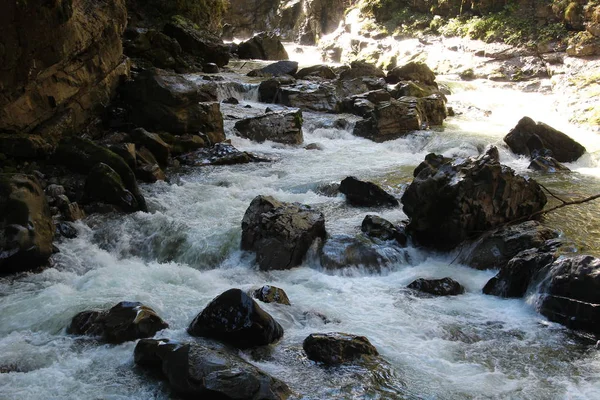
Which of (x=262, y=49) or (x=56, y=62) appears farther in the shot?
(x=262, y=49)

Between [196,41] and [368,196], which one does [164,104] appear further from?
[196,41]

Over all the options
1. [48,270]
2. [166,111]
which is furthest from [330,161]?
[48,270]

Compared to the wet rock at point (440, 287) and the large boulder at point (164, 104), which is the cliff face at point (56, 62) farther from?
the wet rock at point (440, 287)

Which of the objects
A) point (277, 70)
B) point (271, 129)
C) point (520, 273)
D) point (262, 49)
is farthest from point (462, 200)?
point (262, 49)

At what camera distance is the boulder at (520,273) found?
20.7ft

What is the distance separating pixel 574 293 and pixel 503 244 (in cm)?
172

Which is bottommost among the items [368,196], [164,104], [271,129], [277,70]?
[368,196]

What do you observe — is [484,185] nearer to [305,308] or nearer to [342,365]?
[305,308]

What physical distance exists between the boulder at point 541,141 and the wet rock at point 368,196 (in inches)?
213

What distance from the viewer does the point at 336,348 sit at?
16.2 feet

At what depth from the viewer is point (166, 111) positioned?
12477 millimetres

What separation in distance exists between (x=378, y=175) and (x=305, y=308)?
6.12m

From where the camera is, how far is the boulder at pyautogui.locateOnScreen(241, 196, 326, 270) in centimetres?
750

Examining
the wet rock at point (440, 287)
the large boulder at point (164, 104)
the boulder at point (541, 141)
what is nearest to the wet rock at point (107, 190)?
the large boulder at point (164, 104)
